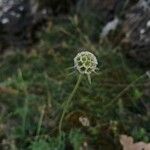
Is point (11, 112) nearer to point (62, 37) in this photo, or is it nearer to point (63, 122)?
point (63, 122)

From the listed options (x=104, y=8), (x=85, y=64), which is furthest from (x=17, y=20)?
(x=85, y=64)

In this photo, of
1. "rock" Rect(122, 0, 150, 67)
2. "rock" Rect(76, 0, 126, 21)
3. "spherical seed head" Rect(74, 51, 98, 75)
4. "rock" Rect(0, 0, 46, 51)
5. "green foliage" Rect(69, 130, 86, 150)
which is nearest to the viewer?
"spherical seed head" Rect(74, 51, 98, 75)

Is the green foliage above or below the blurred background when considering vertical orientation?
below

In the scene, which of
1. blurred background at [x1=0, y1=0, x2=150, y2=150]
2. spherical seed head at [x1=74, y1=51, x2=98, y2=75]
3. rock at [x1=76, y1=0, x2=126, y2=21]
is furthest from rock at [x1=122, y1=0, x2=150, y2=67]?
spherical seed head at [x1=74, y1=51, x2=98, y2=75]

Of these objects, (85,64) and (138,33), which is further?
(138,33)

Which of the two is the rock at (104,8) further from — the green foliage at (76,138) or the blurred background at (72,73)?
the green foliage at (76,138)

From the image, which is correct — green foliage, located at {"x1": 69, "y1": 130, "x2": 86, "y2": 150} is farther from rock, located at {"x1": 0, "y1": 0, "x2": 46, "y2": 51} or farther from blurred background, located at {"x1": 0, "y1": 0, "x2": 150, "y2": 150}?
rock, located at {"x1": 0, "y1": 0, "x2": 46, "y2": 51}

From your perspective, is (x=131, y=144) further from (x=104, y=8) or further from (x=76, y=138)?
(x=104, y=8)
